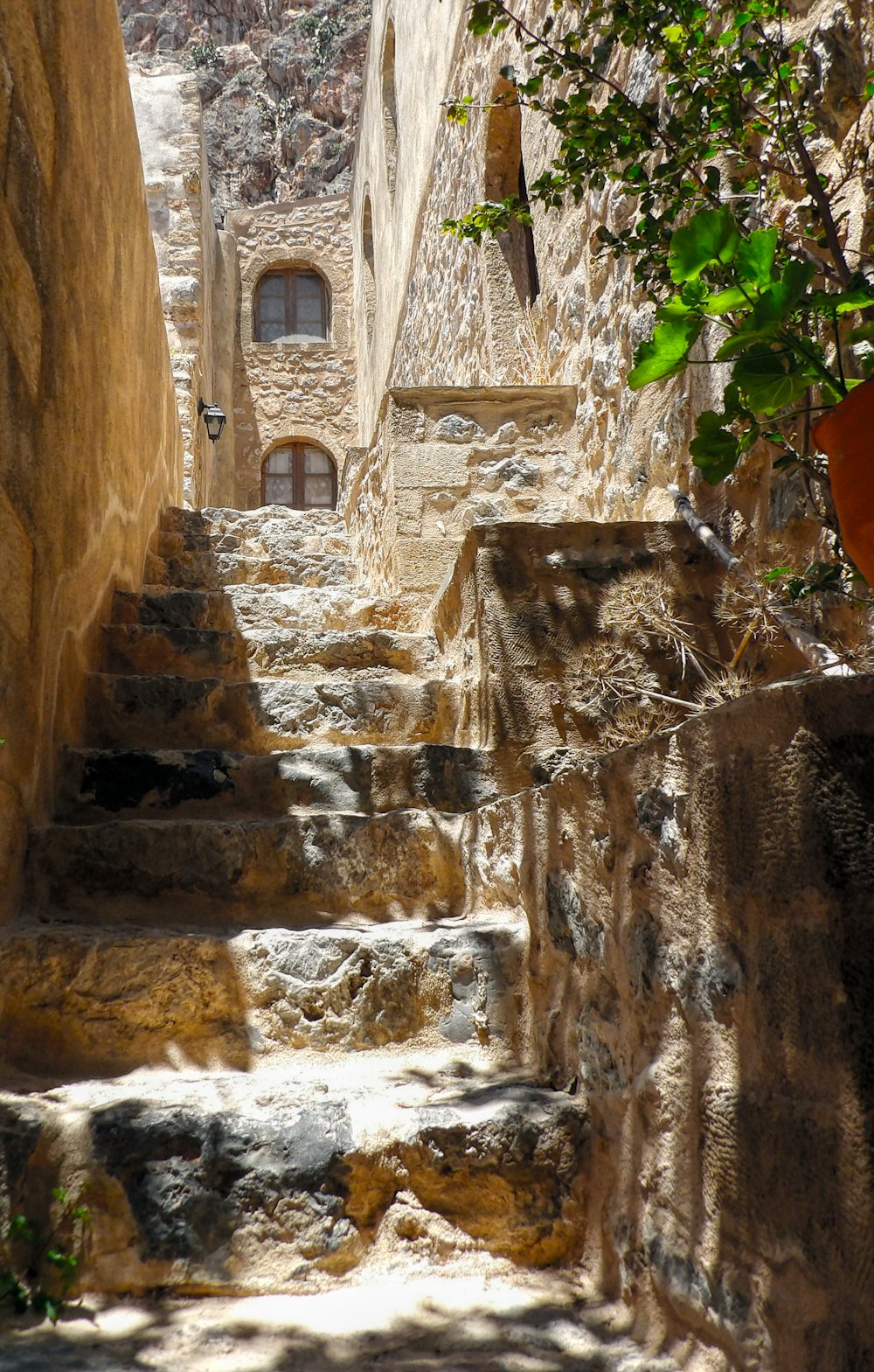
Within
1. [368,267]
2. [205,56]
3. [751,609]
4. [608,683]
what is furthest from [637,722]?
[205,56]

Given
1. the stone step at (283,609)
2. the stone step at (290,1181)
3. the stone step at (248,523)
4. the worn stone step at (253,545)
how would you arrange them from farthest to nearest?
the stone step at (248,523) < the worn stone step at (253,545) < the stone step at (283,609) < the stone step at (290,1181)

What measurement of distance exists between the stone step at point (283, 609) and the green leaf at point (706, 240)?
265 centimetres

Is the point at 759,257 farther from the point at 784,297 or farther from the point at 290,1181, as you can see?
the point at 290,1181

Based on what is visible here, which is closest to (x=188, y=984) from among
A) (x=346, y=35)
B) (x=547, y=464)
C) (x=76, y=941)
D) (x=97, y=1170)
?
(x=76, y=941)

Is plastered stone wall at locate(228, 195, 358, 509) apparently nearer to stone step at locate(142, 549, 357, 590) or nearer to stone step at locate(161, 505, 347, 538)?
stone step at locate(161, 505, 347, 538)

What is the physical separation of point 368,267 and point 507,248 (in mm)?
6720

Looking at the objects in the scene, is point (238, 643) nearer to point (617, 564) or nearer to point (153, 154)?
point (617, 564)

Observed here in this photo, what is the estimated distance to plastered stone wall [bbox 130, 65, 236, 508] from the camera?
9211 mm

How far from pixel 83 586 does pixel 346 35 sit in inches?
609

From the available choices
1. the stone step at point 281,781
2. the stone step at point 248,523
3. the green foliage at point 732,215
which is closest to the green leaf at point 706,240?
the green foliage at point 732,215

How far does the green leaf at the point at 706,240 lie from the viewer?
1203 millimetres

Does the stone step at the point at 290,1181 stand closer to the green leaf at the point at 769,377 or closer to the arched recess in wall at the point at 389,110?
the green leaf at the point at 769,377

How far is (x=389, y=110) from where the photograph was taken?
9523 millimetres

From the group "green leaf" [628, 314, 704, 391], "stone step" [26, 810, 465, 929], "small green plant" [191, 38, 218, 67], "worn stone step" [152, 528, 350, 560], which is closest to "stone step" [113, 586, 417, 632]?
"worn stone step" [152, 528, 350, 560]
